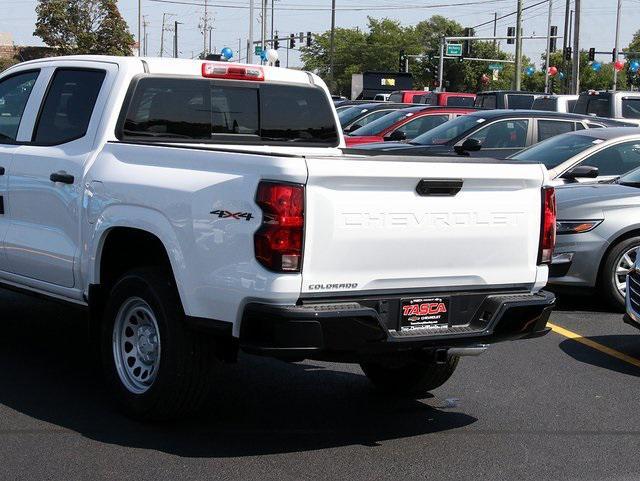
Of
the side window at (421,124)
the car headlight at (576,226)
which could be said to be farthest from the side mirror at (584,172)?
the side window at (421,124)

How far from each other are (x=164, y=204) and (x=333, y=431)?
157 cm

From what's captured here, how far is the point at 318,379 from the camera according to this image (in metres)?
7.28

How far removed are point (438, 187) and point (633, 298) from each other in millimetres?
3113

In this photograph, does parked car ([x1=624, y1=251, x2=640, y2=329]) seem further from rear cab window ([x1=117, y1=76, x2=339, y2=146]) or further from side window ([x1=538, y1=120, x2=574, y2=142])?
side window ([x1=538, y1=120, x2=574, y2=142])

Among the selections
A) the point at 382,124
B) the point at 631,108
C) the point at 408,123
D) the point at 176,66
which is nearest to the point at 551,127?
the point at 408,123

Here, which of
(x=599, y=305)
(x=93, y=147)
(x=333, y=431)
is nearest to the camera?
(x=333, y=431)

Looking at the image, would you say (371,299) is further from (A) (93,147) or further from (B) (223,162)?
(A) (93,147)

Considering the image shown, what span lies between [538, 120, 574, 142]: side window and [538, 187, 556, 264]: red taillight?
1032cm

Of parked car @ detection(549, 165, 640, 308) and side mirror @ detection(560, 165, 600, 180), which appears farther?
side mirror @ detection(560, 165, 600, 180)

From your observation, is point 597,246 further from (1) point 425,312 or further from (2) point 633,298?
(1) point 425,312

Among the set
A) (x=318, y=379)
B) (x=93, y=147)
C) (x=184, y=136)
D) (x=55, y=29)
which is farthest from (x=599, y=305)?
(x=55, y=29)

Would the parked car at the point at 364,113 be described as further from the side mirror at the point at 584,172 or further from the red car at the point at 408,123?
the side mirror at the point at 584,172

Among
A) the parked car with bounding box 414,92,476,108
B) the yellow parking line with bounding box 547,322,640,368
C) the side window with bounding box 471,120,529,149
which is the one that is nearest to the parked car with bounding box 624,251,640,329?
the yellow parking line with bounding box 547,322,640,368

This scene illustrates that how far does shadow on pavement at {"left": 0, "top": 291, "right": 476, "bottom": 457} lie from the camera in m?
5.84
